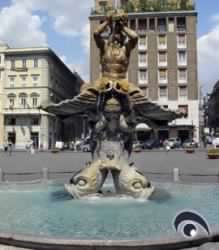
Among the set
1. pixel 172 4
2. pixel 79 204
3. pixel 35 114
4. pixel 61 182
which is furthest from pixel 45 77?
pixel 79 204

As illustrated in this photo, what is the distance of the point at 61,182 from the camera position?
543 inches

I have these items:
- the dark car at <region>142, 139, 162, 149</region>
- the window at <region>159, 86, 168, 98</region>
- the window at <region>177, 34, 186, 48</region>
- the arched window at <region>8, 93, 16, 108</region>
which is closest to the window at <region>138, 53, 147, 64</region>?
the window at <region>159, 86, 168, 98</region>

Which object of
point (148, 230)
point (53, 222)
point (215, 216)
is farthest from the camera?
point (215, 216)

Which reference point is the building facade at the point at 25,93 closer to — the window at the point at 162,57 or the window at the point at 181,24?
the window at the point at 162,57

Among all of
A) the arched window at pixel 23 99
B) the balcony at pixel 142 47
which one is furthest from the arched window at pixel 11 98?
the balcony at pixel 142 47

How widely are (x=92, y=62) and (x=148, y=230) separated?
54568mm

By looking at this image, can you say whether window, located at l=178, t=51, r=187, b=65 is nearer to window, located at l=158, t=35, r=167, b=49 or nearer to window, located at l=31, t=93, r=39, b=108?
window, located at l=158, t=35, r=167, b=49

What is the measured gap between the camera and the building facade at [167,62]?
5797 centimetres

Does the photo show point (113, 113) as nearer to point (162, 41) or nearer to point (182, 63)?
point (182, 63)

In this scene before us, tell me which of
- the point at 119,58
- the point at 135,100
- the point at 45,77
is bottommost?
the point at 135,100

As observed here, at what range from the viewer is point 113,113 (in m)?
9.68

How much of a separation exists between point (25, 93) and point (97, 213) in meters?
61.3

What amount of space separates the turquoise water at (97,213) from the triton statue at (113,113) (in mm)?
486

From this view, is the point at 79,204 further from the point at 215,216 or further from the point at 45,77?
the point at 45,77
